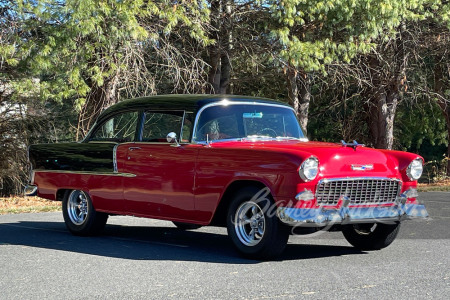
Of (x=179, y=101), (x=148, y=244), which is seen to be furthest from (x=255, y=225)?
(x=179, y=101)

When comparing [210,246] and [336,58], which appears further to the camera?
[336,58]

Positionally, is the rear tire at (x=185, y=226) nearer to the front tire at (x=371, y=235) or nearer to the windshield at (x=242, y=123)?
the windshield at (x=242, y=123)

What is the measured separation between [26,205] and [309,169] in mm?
10963

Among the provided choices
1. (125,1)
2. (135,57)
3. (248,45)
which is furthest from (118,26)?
(248,45)

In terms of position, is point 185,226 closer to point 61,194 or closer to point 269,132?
point 61,194

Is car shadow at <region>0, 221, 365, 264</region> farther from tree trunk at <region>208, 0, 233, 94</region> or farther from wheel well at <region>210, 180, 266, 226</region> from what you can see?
tree trunk at <region>208, 0, 233, 94</region>

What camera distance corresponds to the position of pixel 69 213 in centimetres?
1094

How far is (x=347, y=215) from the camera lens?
8.29 meters

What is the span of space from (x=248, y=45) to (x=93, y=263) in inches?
486

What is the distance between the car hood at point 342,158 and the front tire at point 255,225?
0.54 metres

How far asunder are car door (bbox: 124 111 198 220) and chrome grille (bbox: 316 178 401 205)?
167cm

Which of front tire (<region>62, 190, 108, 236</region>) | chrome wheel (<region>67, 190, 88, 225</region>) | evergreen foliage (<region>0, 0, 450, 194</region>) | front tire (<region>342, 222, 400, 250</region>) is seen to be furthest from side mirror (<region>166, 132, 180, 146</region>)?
evergreen foliage (<region>0, 0, 450, 194</region>)

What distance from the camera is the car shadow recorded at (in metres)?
8.85

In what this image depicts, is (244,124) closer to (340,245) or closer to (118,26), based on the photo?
(340,245)
